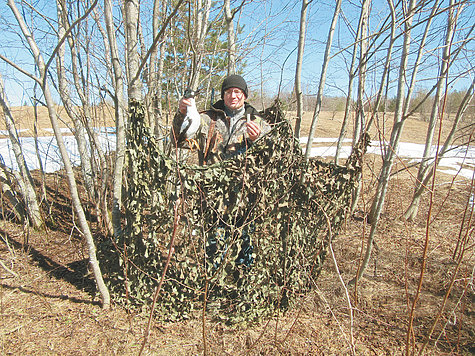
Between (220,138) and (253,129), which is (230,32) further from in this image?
(253,129)

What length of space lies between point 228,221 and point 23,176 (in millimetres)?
2597

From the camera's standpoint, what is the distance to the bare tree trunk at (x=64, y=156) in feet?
5.43

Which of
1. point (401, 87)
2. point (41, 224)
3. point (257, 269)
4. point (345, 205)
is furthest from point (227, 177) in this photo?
point (41, 224)

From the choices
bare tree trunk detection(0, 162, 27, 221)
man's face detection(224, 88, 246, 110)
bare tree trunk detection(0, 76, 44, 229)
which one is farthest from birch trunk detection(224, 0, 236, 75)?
bare tree trunk detection(0, 162, 27, 221)

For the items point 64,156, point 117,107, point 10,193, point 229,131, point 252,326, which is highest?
point 117,107

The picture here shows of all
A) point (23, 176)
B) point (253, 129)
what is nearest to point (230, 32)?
point (253, 129)

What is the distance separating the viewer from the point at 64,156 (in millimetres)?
1813

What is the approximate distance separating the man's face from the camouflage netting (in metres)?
0.50

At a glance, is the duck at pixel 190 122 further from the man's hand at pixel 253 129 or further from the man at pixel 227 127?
the man's hand at pixel 253 129

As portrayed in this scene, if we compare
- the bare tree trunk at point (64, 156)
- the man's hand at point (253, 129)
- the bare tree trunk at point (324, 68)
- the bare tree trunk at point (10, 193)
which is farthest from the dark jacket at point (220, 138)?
the bare tree trunk at point (10, 193)

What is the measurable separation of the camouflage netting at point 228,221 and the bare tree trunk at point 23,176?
1.71 meters

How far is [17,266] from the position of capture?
2.77 m

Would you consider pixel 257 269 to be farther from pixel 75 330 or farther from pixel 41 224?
pixel 41 224

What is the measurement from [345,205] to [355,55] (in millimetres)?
2415
